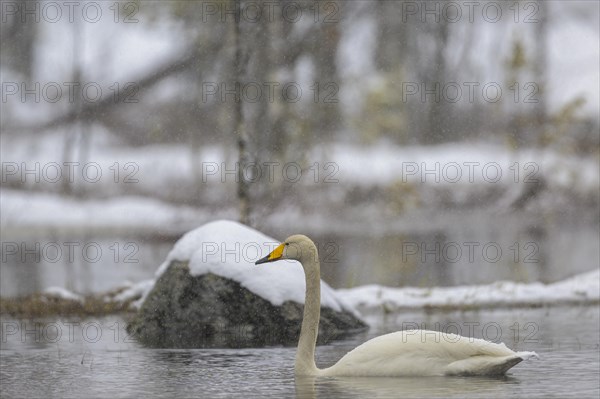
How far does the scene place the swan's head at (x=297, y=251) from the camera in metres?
11.0

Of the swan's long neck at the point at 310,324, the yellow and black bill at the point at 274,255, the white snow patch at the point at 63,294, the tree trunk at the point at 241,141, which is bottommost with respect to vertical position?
the swan's long neck at the point at 310,324

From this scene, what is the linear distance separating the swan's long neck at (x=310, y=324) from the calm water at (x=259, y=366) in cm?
19

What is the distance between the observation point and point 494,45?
146 ft

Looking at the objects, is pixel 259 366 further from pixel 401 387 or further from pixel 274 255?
pixel 401 387

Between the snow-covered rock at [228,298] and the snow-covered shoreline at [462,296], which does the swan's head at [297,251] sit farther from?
the snow-covered shoreline at [462,296]

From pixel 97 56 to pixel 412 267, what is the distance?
24.9 meters

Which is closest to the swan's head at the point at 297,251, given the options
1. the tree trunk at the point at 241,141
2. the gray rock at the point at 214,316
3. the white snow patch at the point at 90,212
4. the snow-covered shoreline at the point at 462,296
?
the gray rock at the point at 214,316

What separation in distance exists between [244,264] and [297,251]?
10.9 feet

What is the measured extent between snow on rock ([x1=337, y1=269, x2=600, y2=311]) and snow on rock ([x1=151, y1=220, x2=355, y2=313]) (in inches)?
74.2

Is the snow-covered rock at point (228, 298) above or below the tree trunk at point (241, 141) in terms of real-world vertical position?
below

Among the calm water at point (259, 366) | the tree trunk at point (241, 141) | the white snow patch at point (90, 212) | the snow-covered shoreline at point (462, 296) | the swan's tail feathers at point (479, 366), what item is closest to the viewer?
the calm water at point (259, 366)

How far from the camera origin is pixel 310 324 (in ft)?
36.3

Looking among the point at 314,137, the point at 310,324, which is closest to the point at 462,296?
the point at 310,324

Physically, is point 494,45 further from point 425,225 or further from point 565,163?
point 425,225
